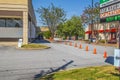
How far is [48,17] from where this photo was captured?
222ft

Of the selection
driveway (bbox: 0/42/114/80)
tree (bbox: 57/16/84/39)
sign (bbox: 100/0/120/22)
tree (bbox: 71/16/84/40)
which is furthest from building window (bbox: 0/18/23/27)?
tree (bbox: 71/16/84/40)

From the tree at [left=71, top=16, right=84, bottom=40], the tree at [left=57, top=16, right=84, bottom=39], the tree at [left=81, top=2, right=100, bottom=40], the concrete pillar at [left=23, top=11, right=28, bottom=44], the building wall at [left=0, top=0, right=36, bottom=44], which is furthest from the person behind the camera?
the tree at [left=71, top=16, right=84, bottom=40]

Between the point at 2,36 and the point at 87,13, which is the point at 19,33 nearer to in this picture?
the point at 2,36

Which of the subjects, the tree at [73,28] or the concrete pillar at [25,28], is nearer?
the concrete pillar at [25,28]

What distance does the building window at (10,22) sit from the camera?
117 ft

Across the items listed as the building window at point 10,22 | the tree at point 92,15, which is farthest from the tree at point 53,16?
the building window at point 10,22

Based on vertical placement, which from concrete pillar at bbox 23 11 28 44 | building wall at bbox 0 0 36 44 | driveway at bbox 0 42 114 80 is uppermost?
building wall at bbox 0 0 36 44

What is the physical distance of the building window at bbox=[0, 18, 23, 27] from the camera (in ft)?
117

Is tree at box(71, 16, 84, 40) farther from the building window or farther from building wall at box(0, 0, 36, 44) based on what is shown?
building wall at box(0, 0, 36, 44)

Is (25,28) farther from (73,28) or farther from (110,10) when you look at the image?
(73,28)

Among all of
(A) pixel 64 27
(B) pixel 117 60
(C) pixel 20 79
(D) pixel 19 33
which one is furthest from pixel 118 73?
(A) pixel 64 27

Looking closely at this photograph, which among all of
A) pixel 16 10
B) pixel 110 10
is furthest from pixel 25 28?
pixel 110 10

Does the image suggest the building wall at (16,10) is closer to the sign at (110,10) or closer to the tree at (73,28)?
the sign at (110,10)

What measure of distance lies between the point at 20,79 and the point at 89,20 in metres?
53.1
